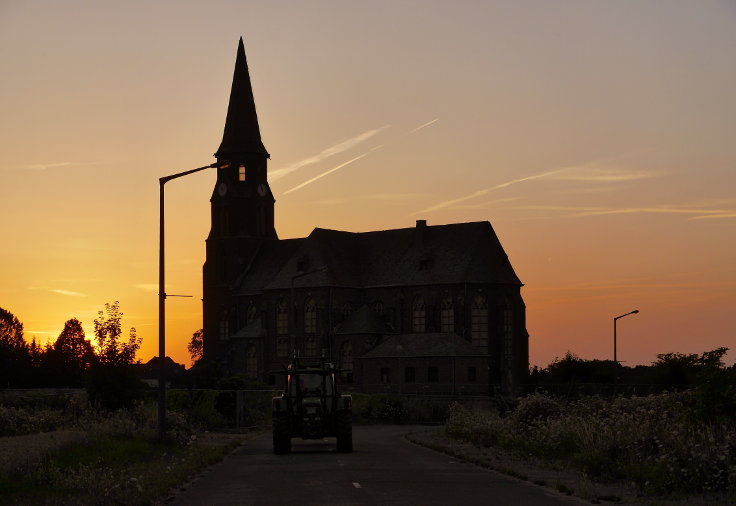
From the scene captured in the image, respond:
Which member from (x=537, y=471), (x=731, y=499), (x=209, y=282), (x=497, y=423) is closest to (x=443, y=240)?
(x=209, y=282)

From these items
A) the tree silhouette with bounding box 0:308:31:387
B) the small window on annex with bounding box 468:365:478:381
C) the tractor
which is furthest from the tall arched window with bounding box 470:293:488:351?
the tractor

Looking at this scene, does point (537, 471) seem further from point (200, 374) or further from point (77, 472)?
point (200, 374)

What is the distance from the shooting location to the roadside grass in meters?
22.3

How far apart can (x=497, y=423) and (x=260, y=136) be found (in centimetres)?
8304

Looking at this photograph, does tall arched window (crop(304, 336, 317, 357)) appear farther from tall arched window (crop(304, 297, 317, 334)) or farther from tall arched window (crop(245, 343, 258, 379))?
tall arched window (crop(245, 343, 258, 379))

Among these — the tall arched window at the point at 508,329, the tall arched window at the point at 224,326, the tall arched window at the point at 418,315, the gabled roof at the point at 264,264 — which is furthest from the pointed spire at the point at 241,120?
the tall arched window at the point at 508,329

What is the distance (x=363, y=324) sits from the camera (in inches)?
4473

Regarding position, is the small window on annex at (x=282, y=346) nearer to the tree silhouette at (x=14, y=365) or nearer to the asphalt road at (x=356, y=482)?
the tree silhouette at (x=14, y=365)

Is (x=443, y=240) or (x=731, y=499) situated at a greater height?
(x=443, y=240)

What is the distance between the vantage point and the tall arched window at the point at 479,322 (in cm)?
10969

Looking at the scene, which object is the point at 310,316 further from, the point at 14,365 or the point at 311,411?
the point at 311,411

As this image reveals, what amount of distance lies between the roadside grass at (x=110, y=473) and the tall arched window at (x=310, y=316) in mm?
77647

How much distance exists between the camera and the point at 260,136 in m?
124

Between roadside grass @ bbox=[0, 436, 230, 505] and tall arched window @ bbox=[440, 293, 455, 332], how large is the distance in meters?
74.7
